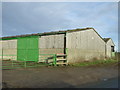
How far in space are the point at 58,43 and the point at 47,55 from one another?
1896 mm

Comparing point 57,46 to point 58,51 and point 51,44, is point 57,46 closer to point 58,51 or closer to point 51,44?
→ point 58,51

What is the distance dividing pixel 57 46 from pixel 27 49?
184 inches

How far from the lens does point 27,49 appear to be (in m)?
16.1

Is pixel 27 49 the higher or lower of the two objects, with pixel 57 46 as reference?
lower

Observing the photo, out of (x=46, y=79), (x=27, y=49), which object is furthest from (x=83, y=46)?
(x=46, y=79)

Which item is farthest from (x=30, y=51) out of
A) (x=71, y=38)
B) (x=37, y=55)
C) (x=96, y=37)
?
(x=96, y=37)

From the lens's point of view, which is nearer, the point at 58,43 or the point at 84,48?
the point at 58,43

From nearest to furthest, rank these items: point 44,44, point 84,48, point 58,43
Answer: point 58,43 < point 44,44 < point 84,48

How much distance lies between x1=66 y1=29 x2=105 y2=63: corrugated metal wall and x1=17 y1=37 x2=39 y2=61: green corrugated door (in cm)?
431

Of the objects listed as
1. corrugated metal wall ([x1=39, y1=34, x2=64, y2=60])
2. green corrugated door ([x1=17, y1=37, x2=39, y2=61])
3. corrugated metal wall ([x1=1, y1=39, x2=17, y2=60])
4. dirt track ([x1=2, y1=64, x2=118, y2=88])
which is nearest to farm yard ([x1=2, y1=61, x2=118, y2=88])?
dirt track ([x1=2, y1=64, x2=118, y2=88])

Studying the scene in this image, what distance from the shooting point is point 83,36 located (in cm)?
1559

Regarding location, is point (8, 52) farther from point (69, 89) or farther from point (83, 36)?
point (69, 89)

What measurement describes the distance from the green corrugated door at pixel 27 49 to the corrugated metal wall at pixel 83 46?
431cm

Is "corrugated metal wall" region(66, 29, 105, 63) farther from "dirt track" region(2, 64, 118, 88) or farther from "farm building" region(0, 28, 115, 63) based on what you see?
"dirt track" region(2, 64, 118, 88)
